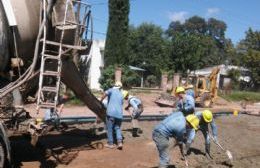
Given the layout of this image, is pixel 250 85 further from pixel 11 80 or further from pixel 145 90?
pixel 11 80

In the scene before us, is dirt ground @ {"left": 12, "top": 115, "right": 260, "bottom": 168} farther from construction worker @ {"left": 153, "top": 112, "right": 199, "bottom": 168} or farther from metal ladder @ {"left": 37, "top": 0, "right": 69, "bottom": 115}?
construction worker @ {"left": 153, "top": 112, "right": 199, "bottom": 168}

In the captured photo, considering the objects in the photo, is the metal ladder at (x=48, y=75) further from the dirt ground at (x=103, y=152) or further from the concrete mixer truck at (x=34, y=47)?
the dirt ground at (x=103, y=152)

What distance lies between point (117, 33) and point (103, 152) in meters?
28.6

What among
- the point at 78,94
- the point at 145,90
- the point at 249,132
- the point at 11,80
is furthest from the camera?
the point at 145,90

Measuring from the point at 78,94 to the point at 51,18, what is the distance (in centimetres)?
296

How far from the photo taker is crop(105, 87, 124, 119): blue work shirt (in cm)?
1322

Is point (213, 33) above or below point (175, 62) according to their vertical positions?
above

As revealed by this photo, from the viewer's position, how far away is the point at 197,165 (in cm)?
1190

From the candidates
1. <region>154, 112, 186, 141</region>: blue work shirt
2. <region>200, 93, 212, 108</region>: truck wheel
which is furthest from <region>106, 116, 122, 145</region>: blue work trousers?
<region>200, 93, 212, 108</region>: truck wheel

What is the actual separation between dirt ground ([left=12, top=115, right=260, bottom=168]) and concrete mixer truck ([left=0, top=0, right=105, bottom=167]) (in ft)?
4.07

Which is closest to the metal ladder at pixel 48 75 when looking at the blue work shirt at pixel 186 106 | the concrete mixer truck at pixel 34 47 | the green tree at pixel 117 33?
the concrete mixer truck at pixel 34 47

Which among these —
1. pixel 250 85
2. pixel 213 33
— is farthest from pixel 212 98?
pixel 213 33

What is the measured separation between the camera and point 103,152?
1275 cm

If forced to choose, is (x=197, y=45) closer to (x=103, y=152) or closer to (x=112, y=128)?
(x=112, y=128)
